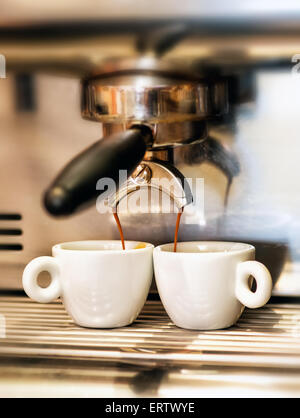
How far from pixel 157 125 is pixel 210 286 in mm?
133

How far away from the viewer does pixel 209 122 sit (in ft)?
1.55

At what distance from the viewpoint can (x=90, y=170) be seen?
0.31 m

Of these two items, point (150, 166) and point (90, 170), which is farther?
point (150, 166)

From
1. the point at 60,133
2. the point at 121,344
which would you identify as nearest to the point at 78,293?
the point at 121,344

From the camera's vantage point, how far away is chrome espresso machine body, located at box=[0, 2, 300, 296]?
0.39 m

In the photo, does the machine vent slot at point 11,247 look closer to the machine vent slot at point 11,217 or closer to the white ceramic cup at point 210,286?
the machine vent slot at point 11,217

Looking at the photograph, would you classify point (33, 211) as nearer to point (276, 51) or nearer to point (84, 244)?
point (84, 244)

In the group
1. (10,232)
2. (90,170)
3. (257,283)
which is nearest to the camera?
(90,170)

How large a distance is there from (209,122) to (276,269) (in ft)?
0.49

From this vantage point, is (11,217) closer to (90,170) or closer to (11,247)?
(11,247)

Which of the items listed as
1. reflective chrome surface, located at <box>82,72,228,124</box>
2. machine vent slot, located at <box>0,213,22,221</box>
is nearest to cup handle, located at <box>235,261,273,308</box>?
reflective chrome surface, located at <box>82,72,228,124</box>

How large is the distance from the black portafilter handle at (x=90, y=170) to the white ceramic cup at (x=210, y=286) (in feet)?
0.36

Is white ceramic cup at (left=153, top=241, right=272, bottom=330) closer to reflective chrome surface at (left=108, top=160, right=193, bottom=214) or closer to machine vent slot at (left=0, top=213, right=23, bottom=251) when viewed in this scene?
reflective chrome surface at (left=108, top=160, right=193, bottom=214)

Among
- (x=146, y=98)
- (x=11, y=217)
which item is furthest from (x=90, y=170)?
(x=11, y=217)
